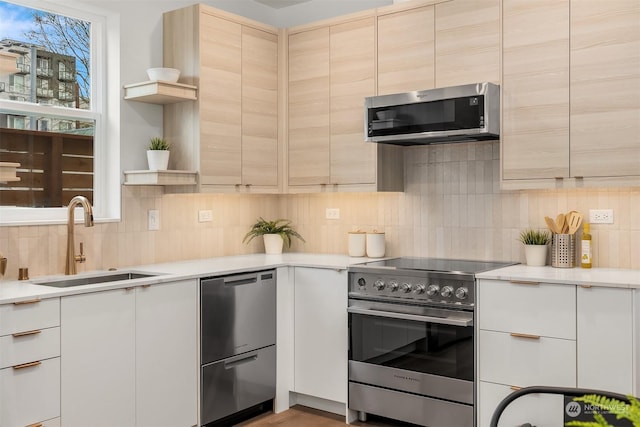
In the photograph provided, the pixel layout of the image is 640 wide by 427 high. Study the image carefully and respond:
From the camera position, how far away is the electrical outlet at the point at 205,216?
417 cm

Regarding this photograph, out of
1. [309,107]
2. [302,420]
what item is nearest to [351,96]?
[309,107]

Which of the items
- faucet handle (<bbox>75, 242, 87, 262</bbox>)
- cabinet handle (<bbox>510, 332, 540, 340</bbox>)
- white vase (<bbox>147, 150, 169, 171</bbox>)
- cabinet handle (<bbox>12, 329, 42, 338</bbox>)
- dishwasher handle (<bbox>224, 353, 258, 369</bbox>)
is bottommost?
dishwasher handle (<bbox>224, 353, 258, 369</bbox>)

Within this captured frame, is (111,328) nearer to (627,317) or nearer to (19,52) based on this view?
(19,52)

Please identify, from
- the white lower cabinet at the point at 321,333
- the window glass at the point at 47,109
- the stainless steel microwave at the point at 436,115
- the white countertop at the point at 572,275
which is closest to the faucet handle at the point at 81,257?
the window glass at the point at 47,109

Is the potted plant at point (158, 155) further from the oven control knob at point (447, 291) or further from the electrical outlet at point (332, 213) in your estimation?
the oven control knob at point (447, 291)

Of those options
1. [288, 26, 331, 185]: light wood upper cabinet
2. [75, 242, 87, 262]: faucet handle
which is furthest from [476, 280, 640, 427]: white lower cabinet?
[75, 242, 87, 262]: faucet handle

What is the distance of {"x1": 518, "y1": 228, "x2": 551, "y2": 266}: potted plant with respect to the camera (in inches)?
137

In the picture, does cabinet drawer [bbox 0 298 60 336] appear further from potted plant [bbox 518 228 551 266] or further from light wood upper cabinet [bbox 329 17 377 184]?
potted plant [bbox 518 228 551 266]

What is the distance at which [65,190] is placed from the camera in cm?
354

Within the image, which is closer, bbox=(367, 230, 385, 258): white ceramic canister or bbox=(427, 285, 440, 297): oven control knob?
bbox=(427, 285, 440, 297): oven control knob

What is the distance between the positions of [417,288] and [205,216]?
1.62 metres

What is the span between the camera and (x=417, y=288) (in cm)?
336

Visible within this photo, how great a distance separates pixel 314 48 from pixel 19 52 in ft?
6.01

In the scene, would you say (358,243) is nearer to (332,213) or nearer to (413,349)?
(332,213)
